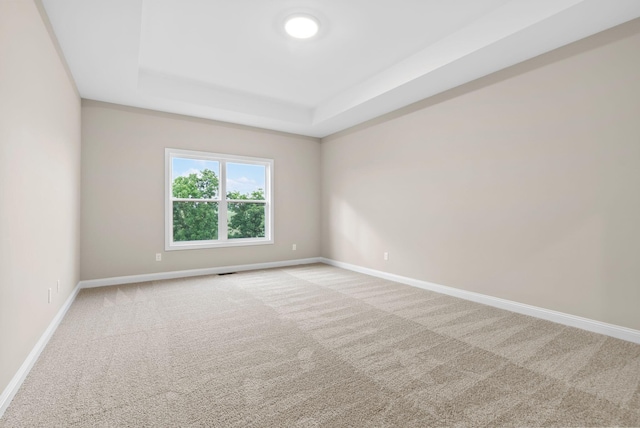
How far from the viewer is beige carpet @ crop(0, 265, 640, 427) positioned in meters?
1.61

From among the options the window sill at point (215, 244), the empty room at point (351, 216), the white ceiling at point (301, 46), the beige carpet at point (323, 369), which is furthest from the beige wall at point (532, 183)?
the window sill at point (215, 244)

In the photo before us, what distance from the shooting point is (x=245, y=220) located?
5.63 meters

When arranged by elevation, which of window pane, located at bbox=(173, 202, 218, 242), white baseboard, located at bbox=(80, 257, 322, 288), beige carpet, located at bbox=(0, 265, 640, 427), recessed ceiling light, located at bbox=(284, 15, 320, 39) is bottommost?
beige carpet, located at bbox=(0, 265, 640, 427)

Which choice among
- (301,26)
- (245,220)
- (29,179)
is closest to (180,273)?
(245,220)

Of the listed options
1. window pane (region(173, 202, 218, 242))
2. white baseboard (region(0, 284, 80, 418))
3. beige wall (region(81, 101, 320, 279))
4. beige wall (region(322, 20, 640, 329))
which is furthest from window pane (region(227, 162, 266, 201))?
white baseboard (region(0, 284, 80, 418))

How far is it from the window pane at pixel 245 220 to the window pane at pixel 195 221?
28 centimetres

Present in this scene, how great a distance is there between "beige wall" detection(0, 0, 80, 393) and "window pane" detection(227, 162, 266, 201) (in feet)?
8.11

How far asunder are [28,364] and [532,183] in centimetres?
446

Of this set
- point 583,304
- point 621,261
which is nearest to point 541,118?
point 621,261

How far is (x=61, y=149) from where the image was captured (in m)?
3.04

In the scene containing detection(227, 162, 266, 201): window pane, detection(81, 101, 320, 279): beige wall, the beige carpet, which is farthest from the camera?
detection(227, 162, 266, 201): window pane

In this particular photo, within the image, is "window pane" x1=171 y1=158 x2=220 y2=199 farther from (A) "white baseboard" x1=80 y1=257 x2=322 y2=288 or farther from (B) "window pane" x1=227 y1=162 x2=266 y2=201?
(A) "white baseboard" x1=80 y1=257 x2=322 y2=288

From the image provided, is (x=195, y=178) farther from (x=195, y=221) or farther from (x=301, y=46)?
(x=301, y=46)

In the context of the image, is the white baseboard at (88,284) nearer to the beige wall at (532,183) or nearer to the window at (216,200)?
the window at (216,200)
